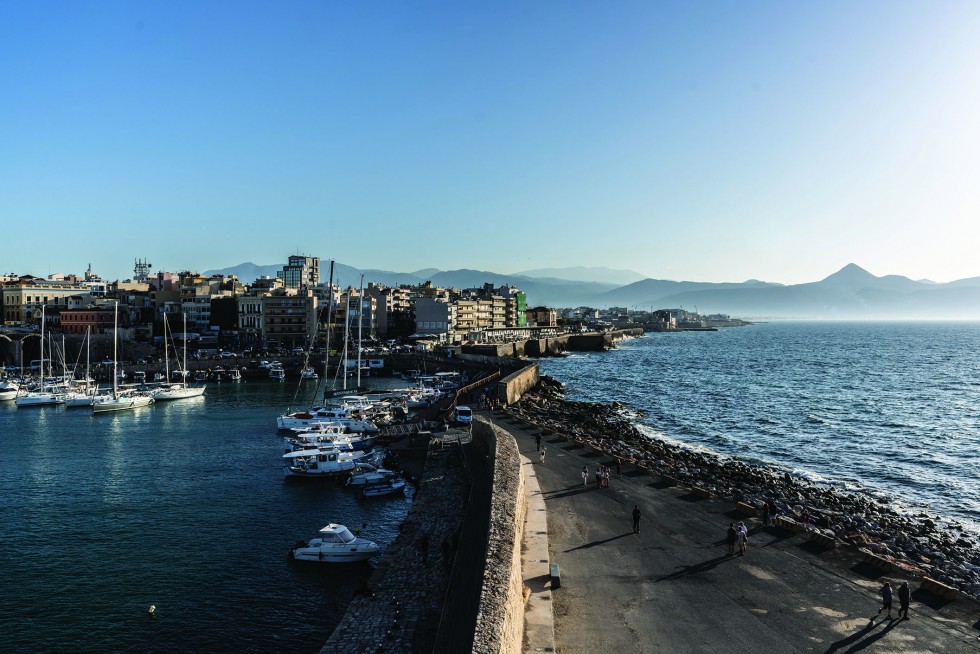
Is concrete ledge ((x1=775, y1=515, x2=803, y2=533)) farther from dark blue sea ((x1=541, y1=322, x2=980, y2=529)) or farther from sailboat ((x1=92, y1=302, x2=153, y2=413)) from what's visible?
sailboat ((x1=92, y1=302, x2=153, y2=413))

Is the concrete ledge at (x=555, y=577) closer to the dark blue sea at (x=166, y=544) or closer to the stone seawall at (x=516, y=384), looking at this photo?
the dark blue sea at (x=166, y=544)

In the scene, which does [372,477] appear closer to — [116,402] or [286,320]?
[116,402]

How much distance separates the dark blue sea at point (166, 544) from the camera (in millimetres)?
18703

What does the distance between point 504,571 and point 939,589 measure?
39.3 feet

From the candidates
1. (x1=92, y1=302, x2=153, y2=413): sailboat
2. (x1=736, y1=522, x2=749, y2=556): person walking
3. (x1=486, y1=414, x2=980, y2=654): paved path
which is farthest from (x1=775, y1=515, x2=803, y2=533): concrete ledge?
(x1=92, y1=302, x2=153, y2=413): sailboat

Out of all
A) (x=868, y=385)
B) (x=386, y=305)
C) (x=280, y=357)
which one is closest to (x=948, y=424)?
(x=868, y=385)

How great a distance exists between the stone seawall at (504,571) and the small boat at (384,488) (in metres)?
7.16

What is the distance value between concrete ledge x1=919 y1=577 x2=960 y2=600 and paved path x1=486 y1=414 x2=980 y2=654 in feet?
1.16

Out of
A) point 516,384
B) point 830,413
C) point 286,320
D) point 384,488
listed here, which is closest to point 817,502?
point 384,488

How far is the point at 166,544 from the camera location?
2492 centimetres

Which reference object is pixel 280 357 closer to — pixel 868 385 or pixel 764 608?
pixel 868 385

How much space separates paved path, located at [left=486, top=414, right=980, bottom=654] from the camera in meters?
15.4

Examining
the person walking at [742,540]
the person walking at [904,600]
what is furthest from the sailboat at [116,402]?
the person walking at [904,600]

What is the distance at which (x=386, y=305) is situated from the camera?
12250 cm
